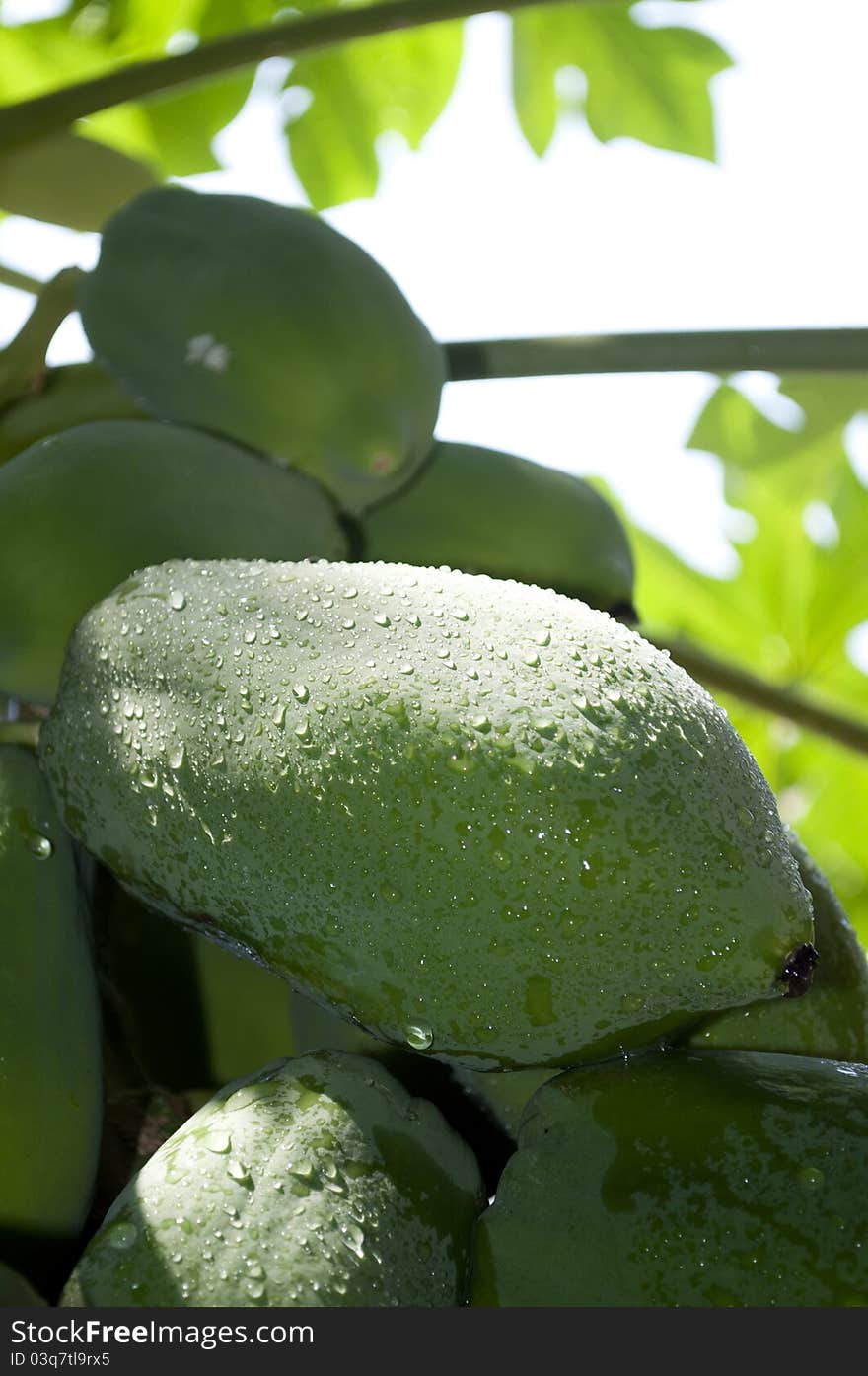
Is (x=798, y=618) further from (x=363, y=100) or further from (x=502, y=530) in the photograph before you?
(x=502, y=530)

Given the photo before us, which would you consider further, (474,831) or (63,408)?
(63,408)

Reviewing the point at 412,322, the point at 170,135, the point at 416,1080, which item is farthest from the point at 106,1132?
the point at 170,135

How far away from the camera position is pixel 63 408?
90 cm

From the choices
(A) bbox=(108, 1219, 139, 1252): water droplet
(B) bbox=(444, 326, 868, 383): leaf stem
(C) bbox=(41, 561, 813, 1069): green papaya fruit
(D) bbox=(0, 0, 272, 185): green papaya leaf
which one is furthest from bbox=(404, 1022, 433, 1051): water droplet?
(D) bbox=(0, 0, 272, 185): green papaya leaf

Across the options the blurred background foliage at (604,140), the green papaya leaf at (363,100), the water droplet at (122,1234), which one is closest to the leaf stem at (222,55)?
the blurred background foliage at (604,140)

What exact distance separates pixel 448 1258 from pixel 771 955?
175mm

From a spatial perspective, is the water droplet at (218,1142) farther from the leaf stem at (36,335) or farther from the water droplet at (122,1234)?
the leaf stem at (36,335)

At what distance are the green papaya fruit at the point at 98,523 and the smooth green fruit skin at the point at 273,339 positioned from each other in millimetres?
61

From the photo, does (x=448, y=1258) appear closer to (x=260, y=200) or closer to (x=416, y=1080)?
(x=416, y=1080)

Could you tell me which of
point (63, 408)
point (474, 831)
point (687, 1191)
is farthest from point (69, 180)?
point (687, 1191)

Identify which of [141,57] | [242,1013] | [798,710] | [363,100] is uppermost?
[141,57]

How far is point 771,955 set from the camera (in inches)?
19.2

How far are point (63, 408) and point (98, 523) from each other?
0.84 ft

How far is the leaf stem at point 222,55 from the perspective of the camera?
3.61 feet
